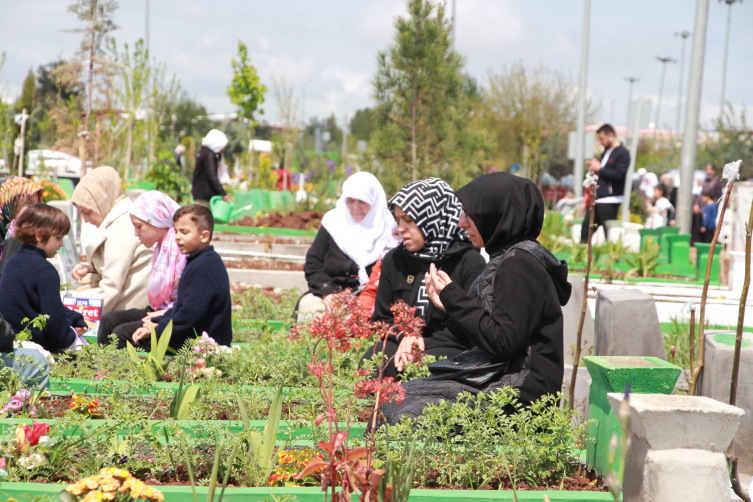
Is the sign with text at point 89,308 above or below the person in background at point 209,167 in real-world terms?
below

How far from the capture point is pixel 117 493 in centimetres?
193

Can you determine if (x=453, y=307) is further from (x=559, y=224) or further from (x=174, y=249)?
(x=559, y=224)

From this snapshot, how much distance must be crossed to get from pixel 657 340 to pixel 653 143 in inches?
1555

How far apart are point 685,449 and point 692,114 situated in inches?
426

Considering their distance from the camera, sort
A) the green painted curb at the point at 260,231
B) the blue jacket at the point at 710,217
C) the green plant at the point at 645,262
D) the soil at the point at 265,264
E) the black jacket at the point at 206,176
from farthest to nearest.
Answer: the blue jacket at the point at 710,217 → the green painted curb at the point at 260,231 → the black jacket at the point at 206,176 → the soil at the point at 265,264 → the green plant at the point at 645,262

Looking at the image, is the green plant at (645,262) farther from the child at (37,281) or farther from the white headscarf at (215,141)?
the child at (37,281)

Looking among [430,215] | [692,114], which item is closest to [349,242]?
[430,215]

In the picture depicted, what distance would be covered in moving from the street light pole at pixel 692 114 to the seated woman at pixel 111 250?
9232 millimetres

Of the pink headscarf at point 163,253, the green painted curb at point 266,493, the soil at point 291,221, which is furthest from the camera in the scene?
the soil at point 291,221

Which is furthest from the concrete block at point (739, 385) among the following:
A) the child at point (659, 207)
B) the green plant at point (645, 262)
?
the child at point (659, 207)

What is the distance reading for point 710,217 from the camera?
13773 millimetres

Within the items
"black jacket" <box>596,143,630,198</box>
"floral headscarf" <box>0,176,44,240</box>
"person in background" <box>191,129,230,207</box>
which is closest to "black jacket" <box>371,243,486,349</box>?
"floral headscarf" <box>0,176,44,240</box>

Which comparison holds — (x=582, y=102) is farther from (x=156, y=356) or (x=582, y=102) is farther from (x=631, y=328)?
(x=156, y=356)

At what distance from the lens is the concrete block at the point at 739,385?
121 inches
